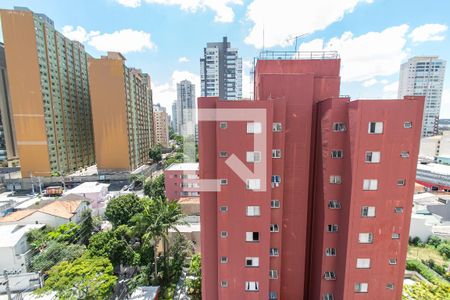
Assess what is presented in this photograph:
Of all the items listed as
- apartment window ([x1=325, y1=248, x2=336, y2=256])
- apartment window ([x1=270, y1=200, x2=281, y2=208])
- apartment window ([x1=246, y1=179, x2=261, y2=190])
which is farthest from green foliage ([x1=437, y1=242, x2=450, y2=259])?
apartment window ([x1=246, y1=179, x2=261, y2=190])

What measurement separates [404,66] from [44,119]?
13002 cm

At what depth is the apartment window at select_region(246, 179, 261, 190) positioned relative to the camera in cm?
1167

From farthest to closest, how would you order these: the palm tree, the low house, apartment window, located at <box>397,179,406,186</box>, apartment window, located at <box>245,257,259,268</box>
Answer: the low house
the palm tree
apartment window, located at <box>245,257,259,268</box>
apartment window, located at <box>397,179,406,186</box>

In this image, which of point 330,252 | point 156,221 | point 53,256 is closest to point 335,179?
point 330,252

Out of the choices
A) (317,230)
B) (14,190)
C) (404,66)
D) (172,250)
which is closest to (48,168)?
(14,190)

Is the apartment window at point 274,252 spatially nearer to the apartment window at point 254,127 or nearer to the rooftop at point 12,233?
the apartment window at point 254,127

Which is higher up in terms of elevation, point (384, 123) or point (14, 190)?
point (384, 123)

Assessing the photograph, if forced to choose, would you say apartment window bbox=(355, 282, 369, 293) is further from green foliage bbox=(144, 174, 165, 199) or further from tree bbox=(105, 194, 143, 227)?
green foliage bbox=(144, 174, 165, 199)

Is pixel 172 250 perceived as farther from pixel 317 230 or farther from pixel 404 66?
pixel 404 66

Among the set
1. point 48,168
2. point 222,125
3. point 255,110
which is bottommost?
point 48,168

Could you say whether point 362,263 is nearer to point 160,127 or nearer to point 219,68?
point 219,68

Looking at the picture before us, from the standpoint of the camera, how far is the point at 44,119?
45.2 metres

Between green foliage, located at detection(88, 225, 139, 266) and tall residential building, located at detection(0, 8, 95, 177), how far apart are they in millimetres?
39762

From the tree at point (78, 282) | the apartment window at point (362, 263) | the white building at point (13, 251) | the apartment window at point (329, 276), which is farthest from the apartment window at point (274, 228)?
the white building at point (13, 251)
